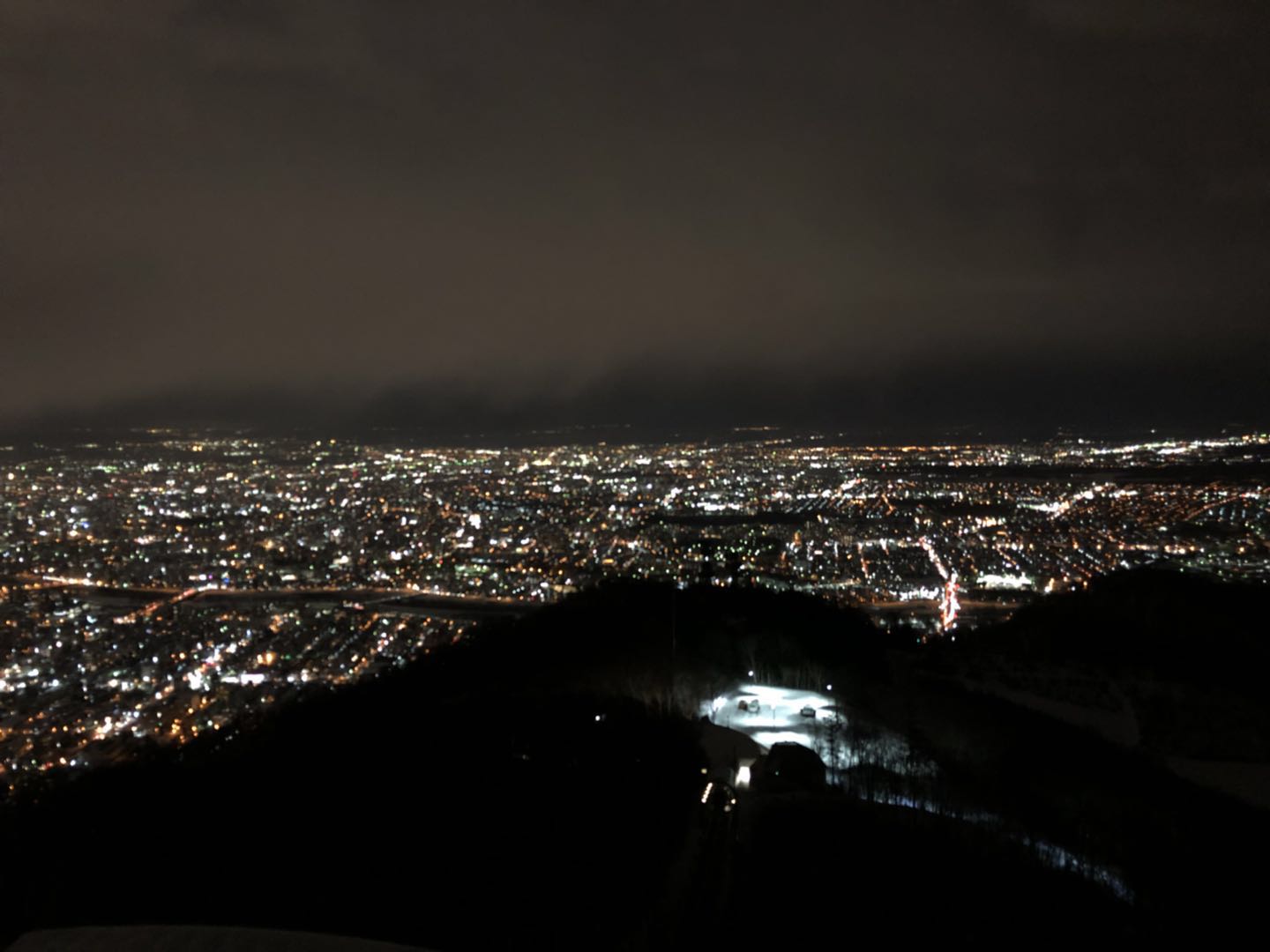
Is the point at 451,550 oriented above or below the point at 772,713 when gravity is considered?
above

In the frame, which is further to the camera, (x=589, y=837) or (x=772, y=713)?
(x=772, y=713)

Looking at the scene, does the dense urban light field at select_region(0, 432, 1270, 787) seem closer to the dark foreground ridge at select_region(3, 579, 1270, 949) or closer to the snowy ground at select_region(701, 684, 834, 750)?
the dark foreground ridge at select_region(3, 579, 1270, 949)

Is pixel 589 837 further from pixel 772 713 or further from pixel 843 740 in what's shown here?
pixel 772 713

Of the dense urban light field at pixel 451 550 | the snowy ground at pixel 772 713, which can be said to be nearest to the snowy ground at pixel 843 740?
the snowy ground at pixel 772 713

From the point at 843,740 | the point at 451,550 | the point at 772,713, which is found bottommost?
the point at 843,740

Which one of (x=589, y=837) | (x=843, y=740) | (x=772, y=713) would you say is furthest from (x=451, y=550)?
(x=589, y=837)

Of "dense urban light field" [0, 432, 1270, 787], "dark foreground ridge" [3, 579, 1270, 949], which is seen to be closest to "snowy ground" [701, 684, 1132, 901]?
"dark foreground ridge" [3, 579, 1270, 949]
